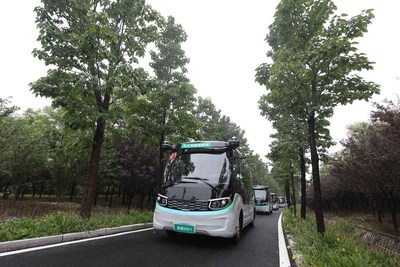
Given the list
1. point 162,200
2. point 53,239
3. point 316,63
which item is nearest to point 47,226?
point 53,239

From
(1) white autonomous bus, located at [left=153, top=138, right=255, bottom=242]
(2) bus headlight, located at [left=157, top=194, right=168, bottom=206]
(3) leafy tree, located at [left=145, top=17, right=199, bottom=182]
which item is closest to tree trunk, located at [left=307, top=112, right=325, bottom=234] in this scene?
(1) white autonomous bus, located at [left=153, top=138, right=255, bottom=242]

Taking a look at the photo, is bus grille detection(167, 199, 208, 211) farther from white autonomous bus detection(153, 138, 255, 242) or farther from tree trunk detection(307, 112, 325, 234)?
tree trunk detection(307, 112, 325, 234)

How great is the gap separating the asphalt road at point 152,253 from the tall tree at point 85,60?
3.16 m

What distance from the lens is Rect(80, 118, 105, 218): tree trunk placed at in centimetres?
838

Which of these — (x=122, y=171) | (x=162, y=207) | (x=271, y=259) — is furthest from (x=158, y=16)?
(x=122, y=171)

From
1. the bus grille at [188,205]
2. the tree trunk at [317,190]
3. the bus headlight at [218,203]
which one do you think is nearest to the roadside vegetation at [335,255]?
the tree trunk at [317,190]

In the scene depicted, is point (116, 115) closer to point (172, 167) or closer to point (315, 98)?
point (172, 167)

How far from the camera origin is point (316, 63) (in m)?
7.28

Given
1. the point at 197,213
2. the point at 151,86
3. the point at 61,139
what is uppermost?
the point at 151,86

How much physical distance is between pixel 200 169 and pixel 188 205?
1.15 metres

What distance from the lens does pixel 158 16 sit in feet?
31.9

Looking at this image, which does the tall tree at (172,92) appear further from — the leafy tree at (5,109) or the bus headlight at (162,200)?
the leafy tree at (5,109)

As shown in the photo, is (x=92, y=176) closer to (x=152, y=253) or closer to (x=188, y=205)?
(x=188, y=205)

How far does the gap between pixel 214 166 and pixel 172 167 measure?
1.37 metres
